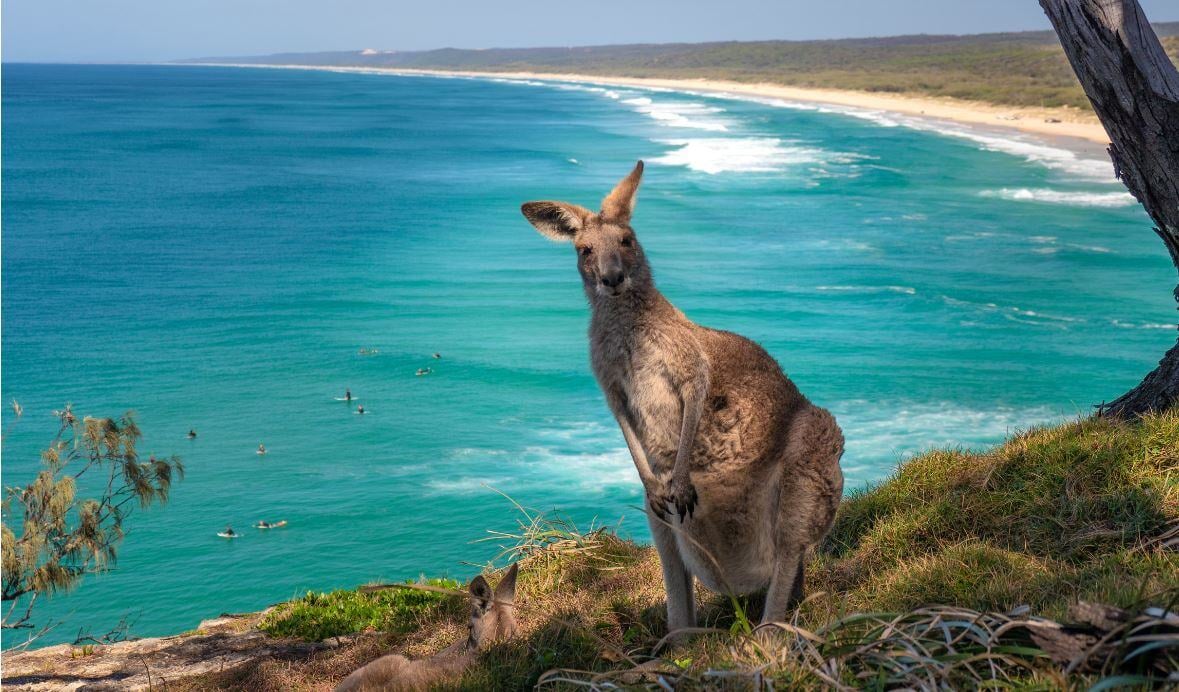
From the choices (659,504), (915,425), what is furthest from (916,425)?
(659,504)

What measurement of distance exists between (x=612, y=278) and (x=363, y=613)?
281 cm

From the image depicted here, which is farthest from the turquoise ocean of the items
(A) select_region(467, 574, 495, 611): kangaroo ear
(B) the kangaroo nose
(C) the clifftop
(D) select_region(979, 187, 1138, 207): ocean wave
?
(B) the kangaroo nose

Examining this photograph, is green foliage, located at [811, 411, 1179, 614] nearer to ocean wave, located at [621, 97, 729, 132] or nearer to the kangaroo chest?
the kangaroo chest

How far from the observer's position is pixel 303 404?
938 inches

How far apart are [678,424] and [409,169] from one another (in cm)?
6195

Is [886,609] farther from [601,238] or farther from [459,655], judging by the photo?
[601,238]

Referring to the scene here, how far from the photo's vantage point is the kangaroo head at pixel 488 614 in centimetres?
429

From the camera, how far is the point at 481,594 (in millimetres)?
4332

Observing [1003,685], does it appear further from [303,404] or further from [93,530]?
[303,404]

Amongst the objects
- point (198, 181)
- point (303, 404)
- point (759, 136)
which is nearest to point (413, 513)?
point (303, 404)

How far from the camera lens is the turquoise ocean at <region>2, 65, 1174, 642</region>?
17.8 meters

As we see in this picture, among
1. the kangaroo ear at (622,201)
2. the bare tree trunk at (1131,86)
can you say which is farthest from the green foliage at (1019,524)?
the kangaroo ear at (622,201)

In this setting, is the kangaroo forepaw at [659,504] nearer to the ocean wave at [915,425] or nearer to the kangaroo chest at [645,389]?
the kangaroo chest at [645,389]

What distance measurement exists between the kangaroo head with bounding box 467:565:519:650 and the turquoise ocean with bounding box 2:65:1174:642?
14.0ft
